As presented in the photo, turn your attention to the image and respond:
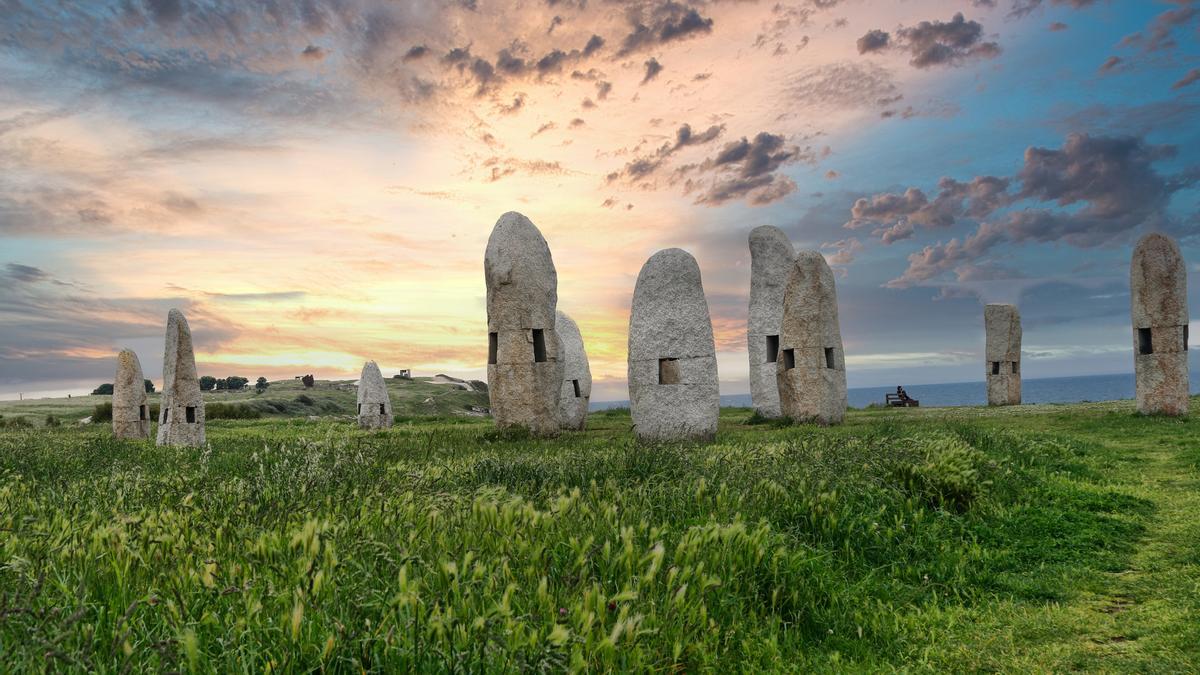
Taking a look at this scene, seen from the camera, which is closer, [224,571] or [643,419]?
[224,571]

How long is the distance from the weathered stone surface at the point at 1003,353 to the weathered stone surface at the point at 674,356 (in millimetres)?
21277

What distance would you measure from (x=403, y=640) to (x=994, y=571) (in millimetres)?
6385

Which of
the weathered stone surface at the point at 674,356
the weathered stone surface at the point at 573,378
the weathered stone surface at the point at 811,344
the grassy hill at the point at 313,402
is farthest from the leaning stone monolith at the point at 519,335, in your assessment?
the grassy hill at the point at 313,402

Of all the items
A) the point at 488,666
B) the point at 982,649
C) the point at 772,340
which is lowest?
the point at 982,649

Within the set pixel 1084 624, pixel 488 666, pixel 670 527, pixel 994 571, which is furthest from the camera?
pixel 994 571

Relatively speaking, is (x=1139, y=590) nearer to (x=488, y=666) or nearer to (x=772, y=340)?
(x=488, y=666)

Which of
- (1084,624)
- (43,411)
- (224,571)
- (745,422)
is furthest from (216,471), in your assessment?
(43,411)

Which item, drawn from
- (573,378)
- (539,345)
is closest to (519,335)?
(539,345)

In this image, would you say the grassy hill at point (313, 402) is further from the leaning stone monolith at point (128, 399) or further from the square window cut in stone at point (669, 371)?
the square window cut in stone at point (669, 371)

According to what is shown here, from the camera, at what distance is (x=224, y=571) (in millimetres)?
4855

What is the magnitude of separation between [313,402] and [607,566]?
2019 inches

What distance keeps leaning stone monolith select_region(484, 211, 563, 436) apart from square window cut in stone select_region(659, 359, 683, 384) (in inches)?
161

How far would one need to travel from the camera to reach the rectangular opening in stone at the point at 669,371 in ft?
56.6

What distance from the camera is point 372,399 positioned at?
32125 millimetres
